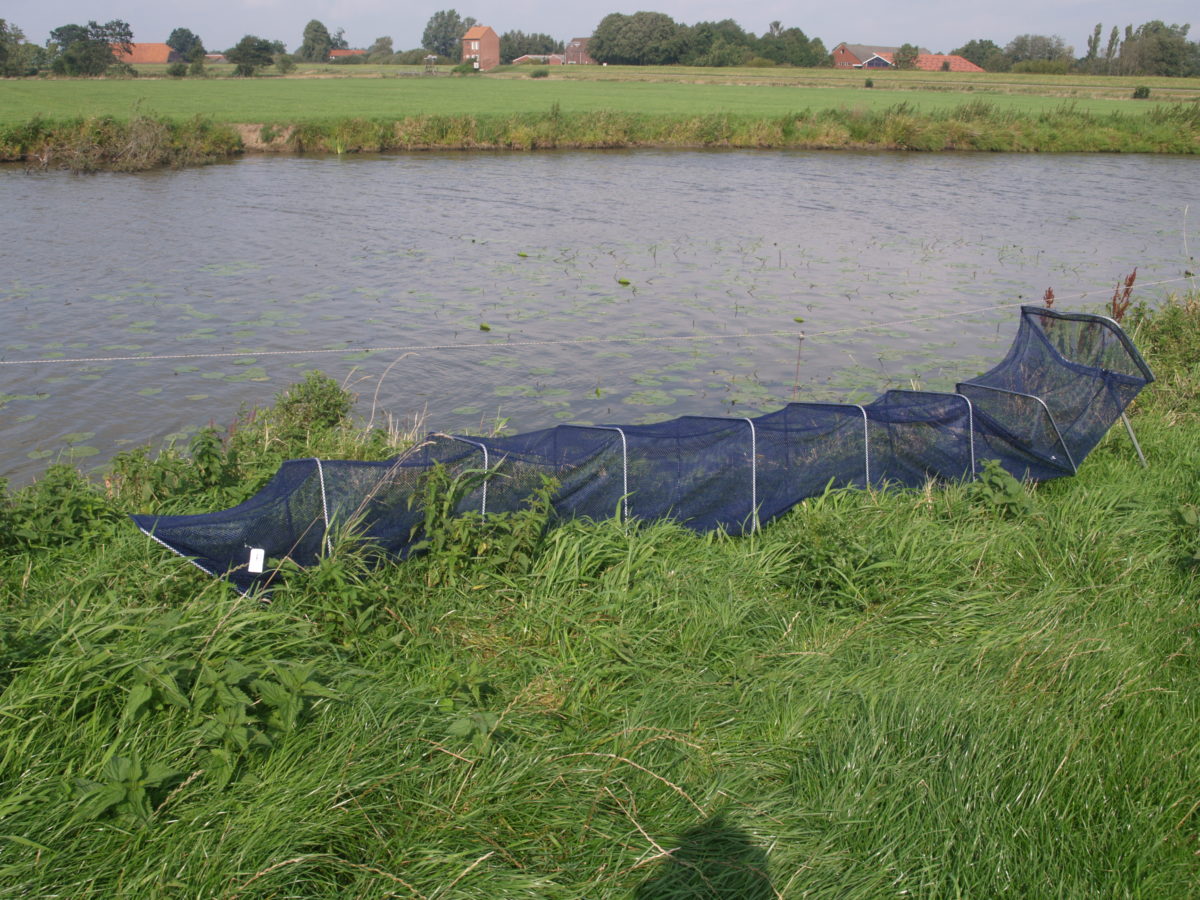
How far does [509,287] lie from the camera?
14.6 meters

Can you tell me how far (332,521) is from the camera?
4.51 m

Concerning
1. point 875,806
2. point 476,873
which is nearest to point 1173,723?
point 875,806

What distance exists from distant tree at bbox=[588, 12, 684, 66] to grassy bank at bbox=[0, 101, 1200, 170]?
70.1 m

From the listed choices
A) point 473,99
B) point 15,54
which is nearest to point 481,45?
point 15,54

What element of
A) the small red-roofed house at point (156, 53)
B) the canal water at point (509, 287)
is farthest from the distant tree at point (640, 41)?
the canal water at point (509, 287)

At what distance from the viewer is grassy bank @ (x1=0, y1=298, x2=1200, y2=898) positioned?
9.35 feet

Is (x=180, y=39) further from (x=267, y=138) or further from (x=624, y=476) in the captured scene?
(x=624, y=476)

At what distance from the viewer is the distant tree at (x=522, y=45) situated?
144500 mm

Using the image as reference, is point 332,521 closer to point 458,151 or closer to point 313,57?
point 458,151

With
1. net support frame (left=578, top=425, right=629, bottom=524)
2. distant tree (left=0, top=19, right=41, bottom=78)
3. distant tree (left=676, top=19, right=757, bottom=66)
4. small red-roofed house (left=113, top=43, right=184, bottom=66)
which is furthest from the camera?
small red-roofed house (left=113, top=43, right=184, bottom=66)

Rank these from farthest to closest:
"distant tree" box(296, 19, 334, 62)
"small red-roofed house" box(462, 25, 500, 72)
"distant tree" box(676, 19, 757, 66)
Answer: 1. "distant tree" box(296, 19, 334, 62)
2. "small red-roofed house" box(462, 25, 500, 72)
3. "distant tree" box(676, 19, 757, 66)

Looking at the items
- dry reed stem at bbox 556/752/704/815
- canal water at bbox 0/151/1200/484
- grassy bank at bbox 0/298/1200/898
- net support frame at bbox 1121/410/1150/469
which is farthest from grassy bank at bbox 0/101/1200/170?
dry reed stem at bbox 556/752/704/815

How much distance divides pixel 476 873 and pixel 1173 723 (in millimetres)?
2697

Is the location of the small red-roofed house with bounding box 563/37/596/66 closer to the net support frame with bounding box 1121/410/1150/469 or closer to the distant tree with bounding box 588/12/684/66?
the distant tree with bounding box 588/12/684/66
